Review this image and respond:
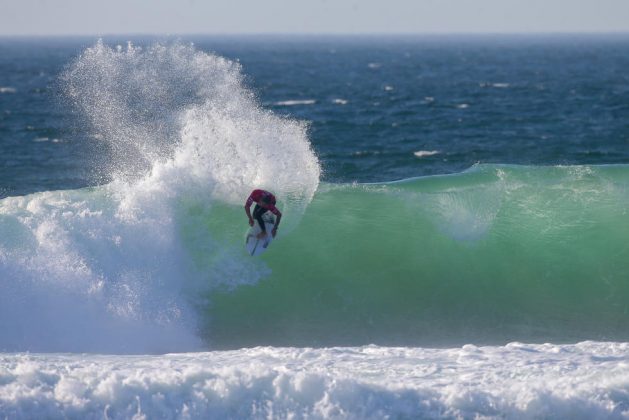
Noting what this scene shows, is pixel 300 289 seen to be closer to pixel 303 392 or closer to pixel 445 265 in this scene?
pixel 445 265

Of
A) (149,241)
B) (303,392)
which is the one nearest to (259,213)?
(149,241)

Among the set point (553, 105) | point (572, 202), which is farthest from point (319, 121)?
point (572, 202)

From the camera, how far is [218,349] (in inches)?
461

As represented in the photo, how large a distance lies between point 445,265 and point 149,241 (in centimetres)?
484

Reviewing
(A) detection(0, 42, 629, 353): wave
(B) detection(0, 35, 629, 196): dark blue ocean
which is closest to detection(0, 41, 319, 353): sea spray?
(A) detection(0, 42, 629, 353): wave

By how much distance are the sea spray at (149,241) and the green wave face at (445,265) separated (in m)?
0.31

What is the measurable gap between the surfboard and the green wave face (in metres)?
0.23

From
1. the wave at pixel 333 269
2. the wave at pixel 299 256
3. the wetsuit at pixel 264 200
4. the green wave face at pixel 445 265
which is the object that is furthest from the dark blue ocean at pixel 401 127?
the wetsuit at pixel 264 200

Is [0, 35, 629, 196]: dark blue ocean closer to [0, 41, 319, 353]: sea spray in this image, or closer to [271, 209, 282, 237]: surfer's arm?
[0, 41, 319, 353]: sea spray

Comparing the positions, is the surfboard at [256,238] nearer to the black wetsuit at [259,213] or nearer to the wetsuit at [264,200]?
the black wetsuit at [259,213]

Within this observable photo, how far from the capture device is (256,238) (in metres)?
13.4

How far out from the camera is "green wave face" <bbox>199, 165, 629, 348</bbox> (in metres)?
12.2

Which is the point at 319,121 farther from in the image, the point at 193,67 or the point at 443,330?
the point at 443,330

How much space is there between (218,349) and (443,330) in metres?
3.24
